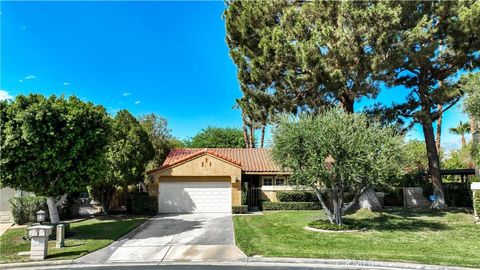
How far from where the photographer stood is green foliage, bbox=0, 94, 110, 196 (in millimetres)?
14328

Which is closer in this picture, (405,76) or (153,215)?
(405,76)

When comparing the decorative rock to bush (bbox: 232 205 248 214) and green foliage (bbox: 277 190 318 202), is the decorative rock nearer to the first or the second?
bush (bbox: 232 205 248 214)

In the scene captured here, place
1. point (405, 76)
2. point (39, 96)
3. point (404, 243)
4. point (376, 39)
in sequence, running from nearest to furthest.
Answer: point (404, 243)
point (39, 96)
point (376, 39)
point (405, 76)

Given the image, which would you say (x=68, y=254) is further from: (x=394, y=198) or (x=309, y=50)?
(x=394, y=198)

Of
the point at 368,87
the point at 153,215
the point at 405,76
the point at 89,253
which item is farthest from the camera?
the point at 153,215

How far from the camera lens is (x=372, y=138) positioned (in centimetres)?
1561

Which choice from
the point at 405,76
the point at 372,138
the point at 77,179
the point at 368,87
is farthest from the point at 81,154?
the point at 405,76

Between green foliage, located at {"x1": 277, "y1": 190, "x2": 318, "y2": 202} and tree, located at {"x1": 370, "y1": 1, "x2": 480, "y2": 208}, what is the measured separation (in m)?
8.24

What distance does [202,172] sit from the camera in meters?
24.6

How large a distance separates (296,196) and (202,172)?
6776 mm

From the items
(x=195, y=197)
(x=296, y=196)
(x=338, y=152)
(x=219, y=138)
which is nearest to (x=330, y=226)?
(x=338, y=152)

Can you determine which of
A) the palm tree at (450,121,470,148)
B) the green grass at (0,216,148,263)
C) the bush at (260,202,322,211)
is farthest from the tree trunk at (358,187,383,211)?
the palm tree at (450,121,470,148)

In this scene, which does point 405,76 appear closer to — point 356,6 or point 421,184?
point 356,6

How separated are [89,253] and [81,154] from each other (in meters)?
5.05
